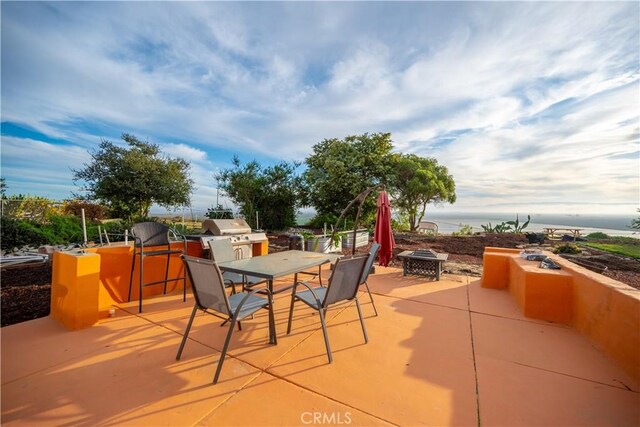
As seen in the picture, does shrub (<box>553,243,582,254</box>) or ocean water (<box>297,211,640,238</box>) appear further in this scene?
ocean water (<box>297,211,640,238</box>)

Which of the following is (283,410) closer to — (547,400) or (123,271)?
(547,400)

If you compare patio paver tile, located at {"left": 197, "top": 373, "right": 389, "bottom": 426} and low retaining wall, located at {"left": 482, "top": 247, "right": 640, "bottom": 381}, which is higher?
low retaining wall, located at {"left": 482, "top": 247, "right": 640, "bottom": 381}

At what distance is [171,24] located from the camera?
15.7 ft

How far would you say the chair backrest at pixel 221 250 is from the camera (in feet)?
10.4

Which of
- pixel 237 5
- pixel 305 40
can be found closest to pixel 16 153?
pixel 237 5

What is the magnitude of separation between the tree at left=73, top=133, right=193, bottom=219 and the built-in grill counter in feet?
28.9

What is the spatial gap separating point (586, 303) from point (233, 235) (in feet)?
15.7

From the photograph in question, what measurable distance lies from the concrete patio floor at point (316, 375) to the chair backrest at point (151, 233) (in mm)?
1038

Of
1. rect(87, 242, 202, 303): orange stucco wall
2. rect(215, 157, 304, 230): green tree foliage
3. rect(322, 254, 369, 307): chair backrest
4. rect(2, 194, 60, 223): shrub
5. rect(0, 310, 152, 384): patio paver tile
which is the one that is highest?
rect(215, 157, 304, 230): green tree foliage

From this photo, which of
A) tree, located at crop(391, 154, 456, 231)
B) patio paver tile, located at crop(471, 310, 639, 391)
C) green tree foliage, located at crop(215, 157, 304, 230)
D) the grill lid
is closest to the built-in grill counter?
the grill lid

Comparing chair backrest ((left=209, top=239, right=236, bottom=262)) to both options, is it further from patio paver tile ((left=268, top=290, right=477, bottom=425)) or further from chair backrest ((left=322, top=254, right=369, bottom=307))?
chair backrest ((left=322, top=254, right=369, bottom=307))

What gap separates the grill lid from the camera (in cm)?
445

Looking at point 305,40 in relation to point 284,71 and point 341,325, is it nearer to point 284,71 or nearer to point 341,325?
point 284,71

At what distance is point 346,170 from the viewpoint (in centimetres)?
1285
